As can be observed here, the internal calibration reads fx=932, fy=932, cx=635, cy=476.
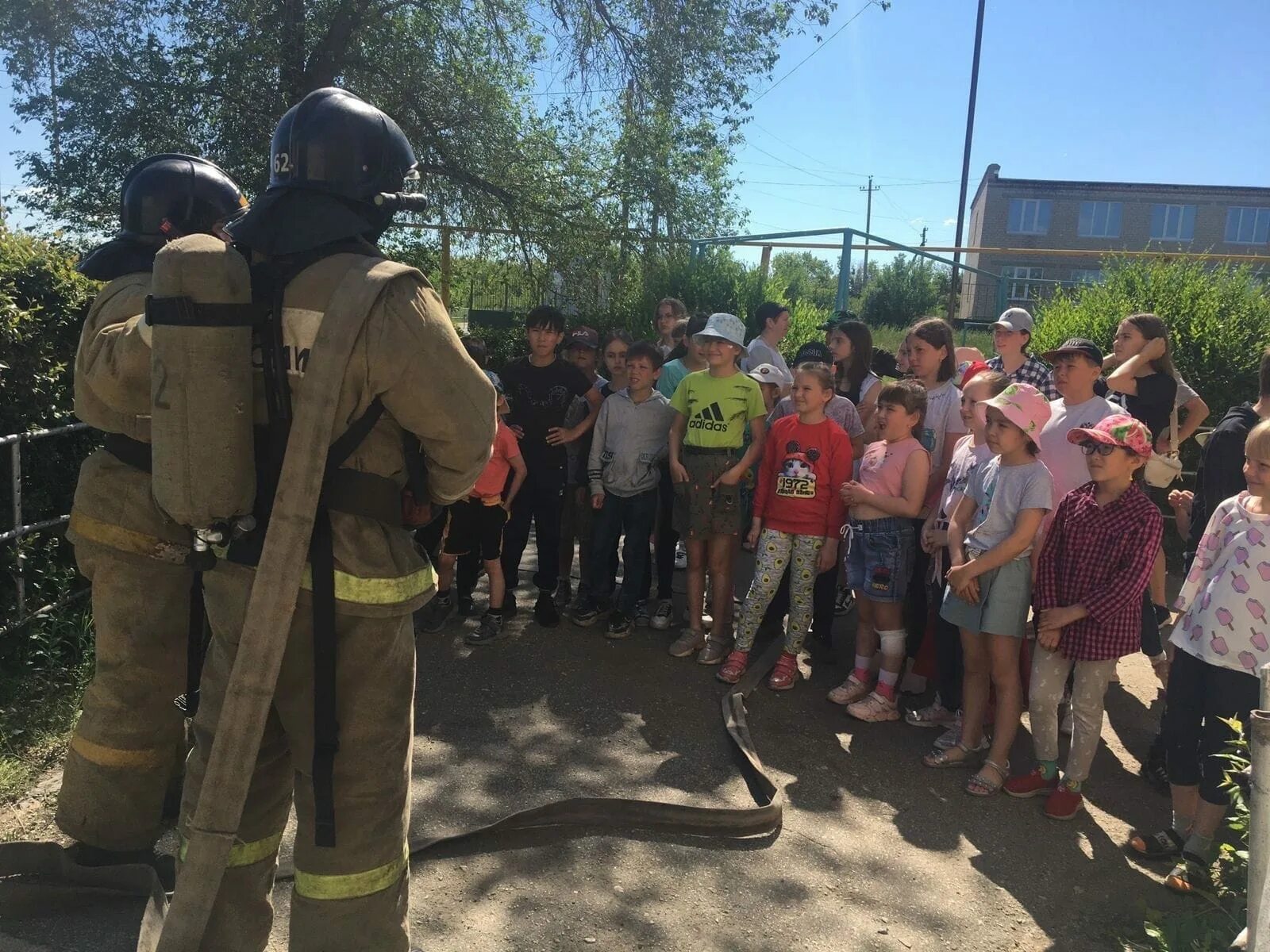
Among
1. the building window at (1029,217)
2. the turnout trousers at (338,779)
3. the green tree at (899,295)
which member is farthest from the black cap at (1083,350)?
the building window at (1029,217)

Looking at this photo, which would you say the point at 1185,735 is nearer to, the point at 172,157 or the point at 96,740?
the point at 96,740

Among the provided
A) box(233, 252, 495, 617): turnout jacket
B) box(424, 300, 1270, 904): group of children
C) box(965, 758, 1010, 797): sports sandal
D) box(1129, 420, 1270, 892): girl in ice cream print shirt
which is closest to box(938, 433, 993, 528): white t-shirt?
box(424, 300, 1270, 904): group of children

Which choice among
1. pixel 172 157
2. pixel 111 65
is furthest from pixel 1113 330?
pixel 111 65

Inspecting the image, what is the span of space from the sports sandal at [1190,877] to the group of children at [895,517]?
6cm

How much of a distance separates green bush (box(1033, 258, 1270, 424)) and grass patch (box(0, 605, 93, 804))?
7877 millimetres

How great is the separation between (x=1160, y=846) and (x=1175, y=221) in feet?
156

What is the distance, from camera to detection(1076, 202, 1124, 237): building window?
4350cm

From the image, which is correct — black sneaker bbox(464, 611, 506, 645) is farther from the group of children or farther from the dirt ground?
the dirt ground

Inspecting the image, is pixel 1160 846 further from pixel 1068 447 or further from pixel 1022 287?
pixel 1022 287

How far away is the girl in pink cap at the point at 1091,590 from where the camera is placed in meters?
3.65

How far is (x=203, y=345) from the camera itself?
2.03 meters

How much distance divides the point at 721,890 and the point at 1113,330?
7.01 m

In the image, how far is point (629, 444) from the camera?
5574 mm

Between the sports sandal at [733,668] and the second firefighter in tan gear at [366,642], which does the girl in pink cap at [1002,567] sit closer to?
the sports sandal at [733,668]
